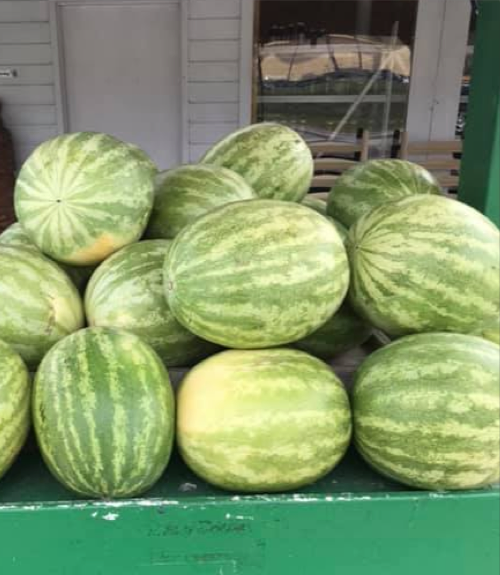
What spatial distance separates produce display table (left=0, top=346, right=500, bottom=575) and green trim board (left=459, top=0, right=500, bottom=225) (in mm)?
763

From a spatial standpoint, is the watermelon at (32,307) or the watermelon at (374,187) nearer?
the watermelon at (32,307)

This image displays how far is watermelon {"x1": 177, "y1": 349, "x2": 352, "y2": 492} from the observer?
3.64 ft

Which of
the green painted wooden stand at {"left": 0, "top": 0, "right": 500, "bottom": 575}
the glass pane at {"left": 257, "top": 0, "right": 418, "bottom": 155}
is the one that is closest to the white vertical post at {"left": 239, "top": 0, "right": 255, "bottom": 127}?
the glass pane at {"left": 257, "top": 0, "right": 418, "bottom": 155}

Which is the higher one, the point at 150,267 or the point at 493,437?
the point at 150,267

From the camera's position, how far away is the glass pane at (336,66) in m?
5.40

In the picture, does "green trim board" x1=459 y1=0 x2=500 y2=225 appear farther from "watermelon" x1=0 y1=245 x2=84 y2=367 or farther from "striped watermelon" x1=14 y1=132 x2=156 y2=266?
"watermelon" x1=0 y1=245 x2=84 y2=367

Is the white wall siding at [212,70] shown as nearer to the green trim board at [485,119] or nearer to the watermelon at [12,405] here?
the green trim board at [485,119]

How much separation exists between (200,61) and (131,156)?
4.43 meters

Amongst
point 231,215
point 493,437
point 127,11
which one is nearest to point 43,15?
point 127,11

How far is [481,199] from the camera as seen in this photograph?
1546 millimetres

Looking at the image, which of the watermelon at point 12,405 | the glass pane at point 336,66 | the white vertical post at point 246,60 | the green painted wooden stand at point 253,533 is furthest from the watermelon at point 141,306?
the glass pane at point 336,66

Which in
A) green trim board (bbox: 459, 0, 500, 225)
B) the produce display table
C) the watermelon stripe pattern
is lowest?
the produce display table

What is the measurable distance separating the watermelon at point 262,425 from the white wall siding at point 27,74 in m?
5.33

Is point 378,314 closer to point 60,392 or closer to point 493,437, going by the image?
point 493,437
